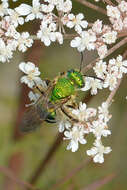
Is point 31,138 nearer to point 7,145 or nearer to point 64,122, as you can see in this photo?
point 7,145

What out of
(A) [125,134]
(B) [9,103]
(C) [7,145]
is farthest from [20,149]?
(A) [125,134]

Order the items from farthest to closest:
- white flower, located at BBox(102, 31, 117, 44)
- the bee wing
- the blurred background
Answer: the blurred background
the bee wing
white flower, located at BBox(102, 31, 117, 44)

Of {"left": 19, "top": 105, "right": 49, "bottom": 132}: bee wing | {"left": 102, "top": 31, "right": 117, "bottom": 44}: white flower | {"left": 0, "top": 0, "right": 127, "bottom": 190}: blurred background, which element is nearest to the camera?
{"left": 102, "top": 31, "right": 117, "bottom": 44}: white flower

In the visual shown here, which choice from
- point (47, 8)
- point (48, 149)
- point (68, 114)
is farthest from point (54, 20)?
point (48, 149)

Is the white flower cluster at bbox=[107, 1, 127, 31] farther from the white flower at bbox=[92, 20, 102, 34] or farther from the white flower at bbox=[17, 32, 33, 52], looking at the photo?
the white flower at bbox=[17, 32, 33, 52]

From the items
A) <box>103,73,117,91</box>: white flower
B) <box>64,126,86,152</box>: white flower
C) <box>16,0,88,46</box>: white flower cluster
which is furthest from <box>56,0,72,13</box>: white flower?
<box>64,126,86,152</box>: white flower

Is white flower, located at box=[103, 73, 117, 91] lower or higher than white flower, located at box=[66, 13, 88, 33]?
lower

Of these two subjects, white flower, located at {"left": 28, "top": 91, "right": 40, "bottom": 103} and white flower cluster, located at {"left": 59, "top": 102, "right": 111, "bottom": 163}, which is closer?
white flower cluster, located at {"left": 59, "top": 102, "right": 111, "bottom": 163}
